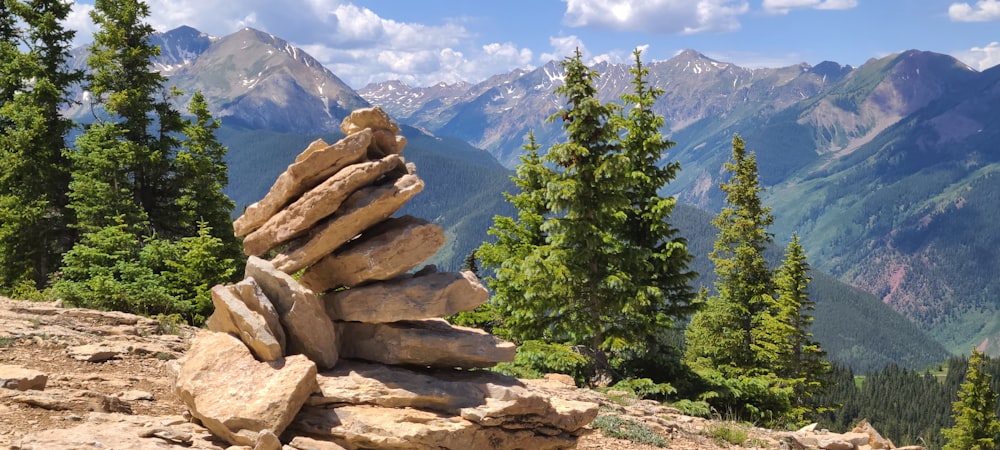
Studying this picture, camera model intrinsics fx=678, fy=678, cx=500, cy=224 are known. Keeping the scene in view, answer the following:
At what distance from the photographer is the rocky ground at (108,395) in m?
10.3

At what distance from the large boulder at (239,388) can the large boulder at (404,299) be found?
1.83 m

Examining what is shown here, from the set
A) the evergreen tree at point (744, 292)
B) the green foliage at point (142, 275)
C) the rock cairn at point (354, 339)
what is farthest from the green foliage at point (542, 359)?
the evergreen tree at point (744, 292)

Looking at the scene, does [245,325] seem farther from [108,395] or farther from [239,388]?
[108,395]

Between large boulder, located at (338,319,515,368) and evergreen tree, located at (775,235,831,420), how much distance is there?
30.6 m

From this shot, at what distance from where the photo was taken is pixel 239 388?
11148mm

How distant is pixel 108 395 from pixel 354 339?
446cm

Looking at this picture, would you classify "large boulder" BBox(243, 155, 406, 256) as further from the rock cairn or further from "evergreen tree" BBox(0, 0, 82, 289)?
"evergreen tree" BBox(0, 0, 82, 289)

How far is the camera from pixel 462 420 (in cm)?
1195

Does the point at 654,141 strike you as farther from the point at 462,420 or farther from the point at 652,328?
the point at 462,420

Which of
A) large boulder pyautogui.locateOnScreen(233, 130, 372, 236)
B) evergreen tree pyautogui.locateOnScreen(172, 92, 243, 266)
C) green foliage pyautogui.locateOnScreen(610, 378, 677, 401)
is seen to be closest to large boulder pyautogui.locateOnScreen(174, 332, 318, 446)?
large boulder pyautogui.locateOnScreen(233, 130, 372, 236)

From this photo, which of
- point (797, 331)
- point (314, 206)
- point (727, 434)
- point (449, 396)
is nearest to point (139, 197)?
point (314, 206)

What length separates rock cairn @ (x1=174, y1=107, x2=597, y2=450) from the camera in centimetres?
1126

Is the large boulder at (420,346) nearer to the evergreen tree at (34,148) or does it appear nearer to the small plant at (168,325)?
the small plant at (168,325)

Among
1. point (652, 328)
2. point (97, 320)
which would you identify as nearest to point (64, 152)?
point (97, 320)
